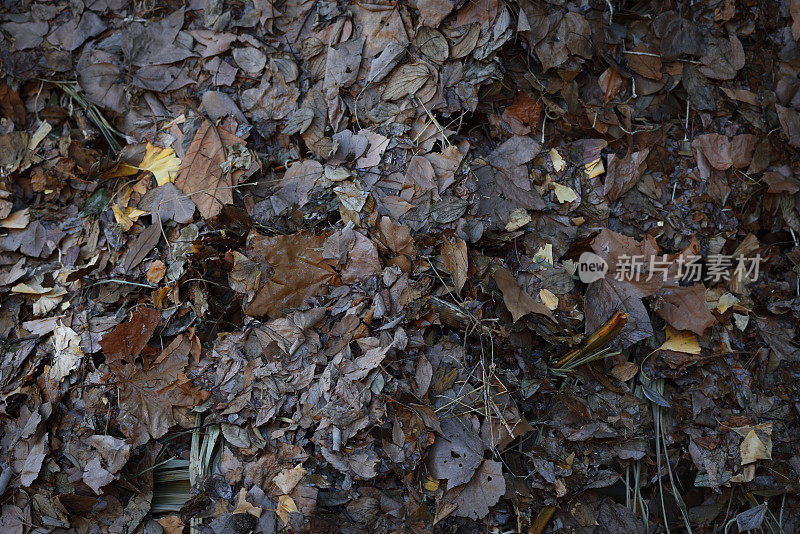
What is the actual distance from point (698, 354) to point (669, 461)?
397mm

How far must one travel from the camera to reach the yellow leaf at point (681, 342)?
202cm

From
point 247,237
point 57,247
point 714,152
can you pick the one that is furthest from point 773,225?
point 57,247

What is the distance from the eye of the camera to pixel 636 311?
1961 mm

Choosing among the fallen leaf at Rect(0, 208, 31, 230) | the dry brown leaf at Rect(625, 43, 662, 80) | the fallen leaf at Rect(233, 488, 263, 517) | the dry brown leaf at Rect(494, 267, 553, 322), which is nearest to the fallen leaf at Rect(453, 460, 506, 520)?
the dry brown leaf at Rect(494, 267, 553, 322)

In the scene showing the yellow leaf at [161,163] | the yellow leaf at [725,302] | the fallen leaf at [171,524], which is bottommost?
the fallen leaf at [171,524]

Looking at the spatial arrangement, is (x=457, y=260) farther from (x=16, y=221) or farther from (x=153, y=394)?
(x=16, y=221)

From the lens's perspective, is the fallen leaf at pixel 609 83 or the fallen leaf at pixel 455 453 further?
the fallen leaf at pixel 609 83

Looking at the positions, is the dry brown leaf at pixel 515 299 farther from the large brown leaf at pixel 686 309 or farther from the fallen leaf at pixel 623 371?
the large brown leaf at pixel 686 309

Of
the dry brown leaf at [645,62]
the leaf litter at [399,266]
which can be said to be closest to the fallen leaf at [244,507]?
the leaf litter at [399,266]

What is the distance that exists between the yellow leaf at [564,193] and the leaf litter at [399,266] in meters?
0.01

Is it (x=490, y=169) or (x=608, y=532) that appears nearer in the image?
(x=608, y=532)

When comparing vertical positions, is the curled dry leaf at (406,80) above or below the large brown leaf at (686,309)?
above

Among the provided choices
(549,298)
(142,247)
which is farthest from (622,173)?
(142,247)

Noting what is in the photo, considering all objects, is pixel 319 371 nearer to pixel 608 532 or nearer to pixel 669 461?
pixel 608 532
